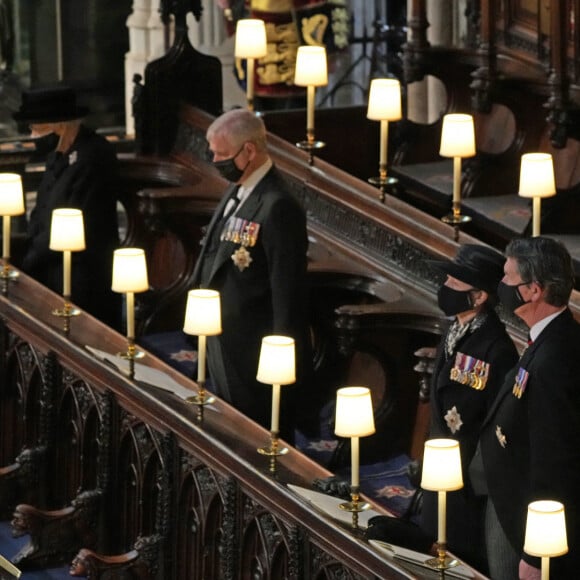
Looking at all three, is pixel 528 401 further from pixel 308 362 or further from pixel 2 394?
pixel 2 394

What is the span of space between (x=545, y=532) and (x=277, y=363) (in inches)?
57.6

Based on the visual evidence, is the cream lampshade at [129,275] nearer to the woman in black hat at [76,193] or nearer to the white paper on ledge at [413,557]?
the woman in black hat at [76,193]

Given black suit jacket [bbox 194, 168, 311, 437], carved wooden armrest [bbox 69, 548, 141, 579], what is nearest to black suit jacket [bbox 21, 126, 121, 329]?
Result: black suit jacket [bbox 194, 168, 311, 437]

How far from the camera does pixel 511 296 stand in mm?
5656

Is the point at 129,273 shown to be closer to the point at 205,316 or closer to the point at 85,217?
the point at 205,316

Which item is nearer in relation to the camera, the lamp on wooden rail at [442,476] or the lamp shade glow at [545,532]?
the lamp shade glow at [545,532]

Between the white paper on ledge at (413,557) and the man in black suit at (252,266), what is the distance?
161cm

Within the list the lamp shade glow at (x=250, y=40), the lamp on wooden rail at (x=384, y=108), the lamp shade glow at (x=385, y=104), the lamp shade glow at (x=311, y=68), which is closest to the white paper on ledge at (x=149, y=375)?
the lamp on wooden rail at (x=384, y=108)

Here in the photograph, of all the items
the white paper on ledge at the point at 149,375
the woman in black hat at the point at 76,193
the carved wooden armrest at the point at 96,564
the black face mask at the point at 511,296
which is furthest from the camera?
the woman in black hat at the point at 76,193

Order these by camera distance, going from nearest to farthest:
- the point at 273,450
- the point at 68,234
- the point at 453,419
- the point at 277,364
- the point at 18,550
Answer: the point at 453,419, the point at 277,364, the point at 273,450, the point at 18,550, the point at 68,234

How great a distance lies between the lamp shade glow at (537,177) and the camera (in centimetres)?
767

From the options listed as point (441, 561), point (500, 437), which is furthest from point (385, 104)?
point (441, 561)

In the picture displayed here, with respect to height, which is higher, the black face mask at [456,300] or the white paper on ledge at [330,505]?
the black face mask at [456,300]

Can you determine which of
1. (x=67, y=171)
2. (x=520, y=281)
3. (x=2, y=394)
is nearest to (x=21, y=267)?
(x=67, y=171)
